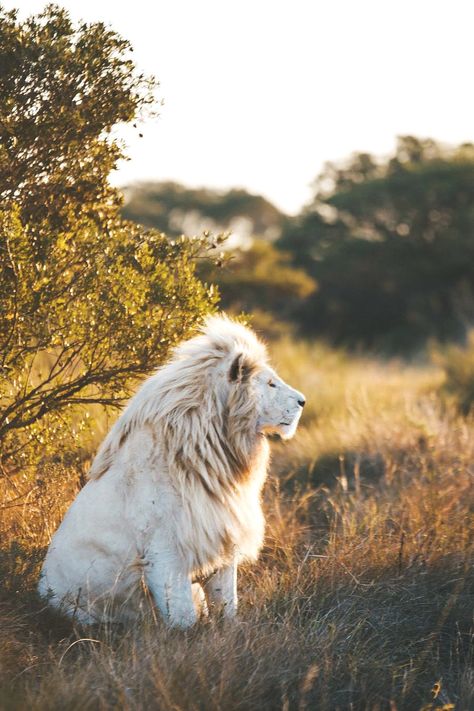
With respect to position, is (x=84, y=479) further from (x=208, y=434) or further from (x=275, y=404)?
(x=275, y=404)

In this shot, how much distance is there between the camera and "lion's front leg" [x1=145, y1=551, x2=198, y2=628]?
14.3ft

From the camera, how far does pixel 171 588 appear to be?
14.4 ft

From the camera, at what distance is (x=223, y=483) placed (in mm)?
4707

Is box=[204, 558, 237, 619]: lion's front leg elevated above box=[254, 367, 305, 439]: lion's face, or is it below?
below

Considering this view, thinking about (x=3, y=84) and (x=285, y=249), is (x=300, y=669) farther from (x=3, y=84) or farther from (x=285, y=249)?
(x=285, y=249)

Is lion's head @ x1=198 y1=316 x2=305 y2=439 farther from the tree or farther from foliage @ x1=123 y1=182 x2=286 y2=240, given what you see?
foliage @ x1=123 y1=182 x2=286 y2=240

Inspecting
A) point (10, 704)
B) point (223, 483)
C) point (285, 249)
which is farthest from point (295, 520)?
point (285, 249)

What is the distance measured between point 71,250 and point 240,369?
51.7 inches

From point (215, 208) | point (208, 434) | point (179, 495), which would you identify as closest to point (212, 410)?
point (208, 434)

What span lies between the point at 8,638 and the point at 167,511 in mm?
962

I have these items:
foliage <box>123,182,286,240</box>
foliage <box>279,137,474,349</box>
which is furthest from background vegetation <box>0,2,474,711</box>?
foliage <box>123,182,286,240</box>

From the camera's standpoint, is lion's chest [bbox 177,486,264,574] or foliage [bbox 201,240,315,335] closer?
lion's chest [bbox 177,486,264,574]

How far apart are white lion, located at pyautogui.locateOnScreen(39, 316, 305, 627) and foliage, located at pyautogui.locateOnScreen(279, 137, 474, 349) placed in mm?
19997

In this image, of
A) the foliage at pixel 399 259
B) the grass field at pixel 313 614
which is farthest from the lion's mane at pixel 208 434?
the foliage at pixel 399 259
